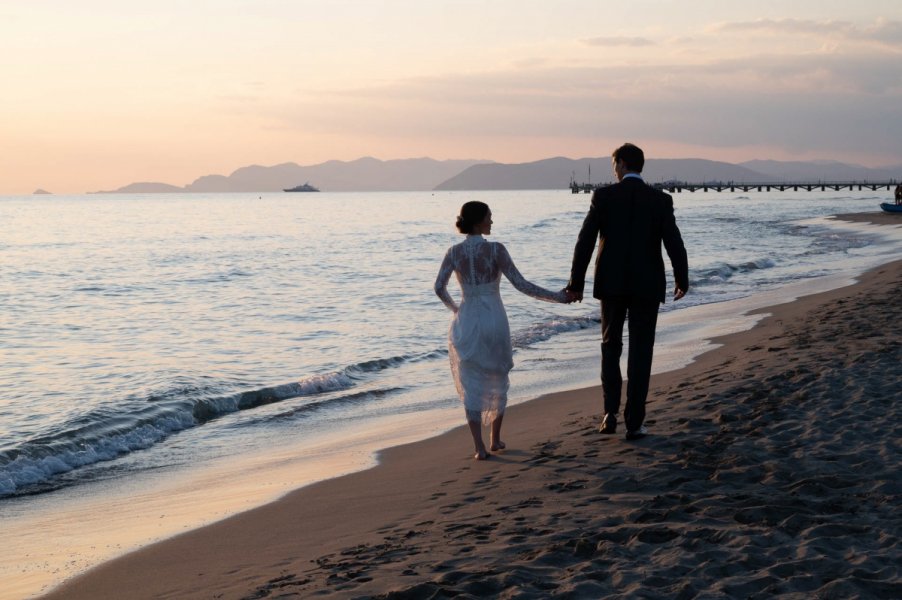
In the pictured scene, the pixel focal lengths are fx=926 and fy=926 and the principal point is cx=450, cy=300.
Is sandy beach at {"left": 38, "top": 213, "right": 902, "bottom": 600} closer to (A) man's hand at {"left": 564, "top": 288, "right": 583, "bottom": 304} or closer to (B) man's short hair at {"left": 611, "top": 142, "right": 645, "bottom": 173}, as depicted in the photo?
(A) man's hand at {"left": 564, "top": 288, "right": 583, "bottom": 304}

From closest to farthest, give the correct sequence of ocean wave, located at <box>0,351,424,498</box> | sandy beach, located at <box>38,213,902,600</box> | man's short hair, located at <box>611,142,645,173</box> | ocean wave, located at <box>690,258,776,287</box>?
sandy beach, located at <box>38,213,902,600</box> → man's short hair, located at <box>611,142,645,173</box> → ocean wave, located at <box>0,351,424,498</box> → ocean wave, located at <box>690,258,776,287</box>

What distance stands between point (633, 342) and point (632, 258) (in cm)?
68

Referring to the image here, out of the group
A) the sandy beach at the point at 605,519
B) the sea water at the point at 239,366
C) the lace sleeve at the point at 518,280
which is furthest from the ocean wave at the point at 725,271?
the lace sleeve at the point at 518,280

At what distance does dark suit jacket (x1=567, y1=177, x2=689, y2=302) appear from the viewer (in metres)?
6.45

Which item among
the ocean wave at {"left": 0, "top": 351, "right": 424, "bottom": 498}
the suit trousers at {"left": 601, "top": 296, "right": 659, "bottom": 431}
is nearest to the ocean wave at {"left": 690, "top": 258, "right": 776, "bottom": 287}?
the ocean wave at {"left": 0, "top": 351, "right": 424, "bottom": 498}

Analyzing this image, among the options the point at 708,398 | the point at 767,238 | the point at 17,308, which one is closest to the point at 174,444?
the point at 708,398

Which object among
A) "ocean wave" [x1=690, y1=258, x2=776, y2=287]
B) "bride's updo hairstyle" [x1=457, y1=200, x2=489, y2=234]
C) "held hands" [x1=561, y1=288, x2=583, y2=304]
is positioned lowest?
"ocean wave" [x1=690, y1=258, x2=776, y2=287]

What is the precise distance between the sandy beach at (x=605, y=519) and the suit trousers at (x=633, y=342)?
0.27 m

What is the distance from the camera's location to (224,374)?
12734 mm

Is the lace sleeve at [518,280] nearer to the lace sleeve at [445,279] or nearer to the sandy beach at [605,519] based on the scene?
the lace sleeve at [445,279]

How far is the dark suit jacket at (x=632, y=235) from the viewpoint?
645cm

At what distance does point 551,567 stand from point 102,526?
353 centimetres

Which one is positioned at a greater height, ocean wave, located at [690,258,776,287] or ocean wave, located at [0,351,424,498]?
ocean wave, located at [690,258,776,287]

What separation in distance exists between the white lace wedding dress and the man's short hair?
42.0 inches
